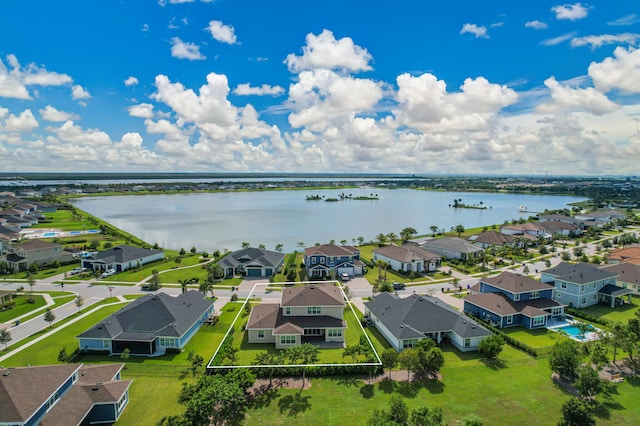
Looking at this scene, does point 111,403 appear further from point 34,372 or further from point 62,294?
point 62,294

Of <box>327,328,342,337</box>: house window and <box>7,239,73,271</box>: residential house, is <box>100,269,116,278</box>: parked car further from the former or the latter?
<box>327,328,342,337</box>: house window

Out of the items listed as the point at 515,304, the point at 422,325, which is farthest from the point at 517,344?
the point at 422,325

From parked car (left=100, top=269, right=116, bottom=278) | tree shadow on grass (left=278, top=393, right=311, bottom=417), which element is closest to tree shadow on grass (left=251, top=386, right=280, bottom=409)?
tree shadow on grass (left=278, top=393, right=311, bottom=417)

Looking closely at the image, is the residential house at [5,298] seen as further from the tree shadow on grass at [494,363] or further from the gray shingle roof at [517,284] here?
the gray shingle roof at [517,284]

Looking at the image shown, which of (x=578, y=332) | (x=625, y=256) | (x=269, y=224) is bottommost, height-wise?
(x=578, y=332)

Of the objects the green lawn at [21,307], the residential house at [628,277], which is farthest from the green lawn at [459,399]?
the green lawn at [21,307]

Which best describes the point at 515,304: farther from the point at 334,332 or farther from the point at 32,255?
the point at 32,255

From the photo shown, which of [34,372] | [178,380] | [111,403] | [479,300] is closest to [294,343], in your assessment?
[178,380]
